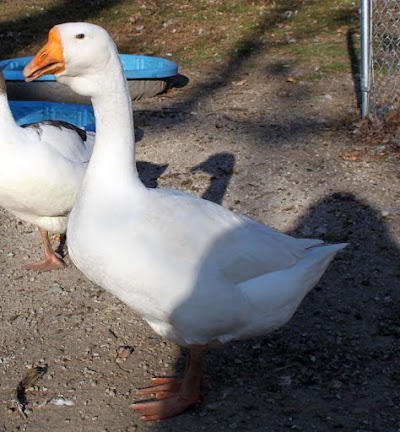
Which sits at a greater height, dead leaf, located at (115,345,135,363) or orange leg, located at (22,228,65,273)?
dead leaf, located at (115,345,135,363)

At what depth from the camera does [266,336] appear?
339 cm

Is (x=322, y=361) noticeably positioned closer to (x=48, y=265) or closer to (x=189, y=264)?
(x=189, y=264)

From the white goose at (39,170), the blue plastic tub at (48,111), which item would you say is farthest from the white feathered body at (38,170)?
the blue plastic tub at (48,111)

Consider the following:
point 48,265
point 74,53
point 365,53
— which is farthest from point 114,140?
point 365,53

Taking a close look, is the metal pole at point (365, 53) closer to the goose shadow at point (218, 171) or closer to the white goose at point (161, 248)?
the goose shadow at point (218, 171)

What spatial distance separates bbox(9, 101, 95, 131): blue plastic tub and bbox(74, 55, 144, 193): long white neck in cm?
333

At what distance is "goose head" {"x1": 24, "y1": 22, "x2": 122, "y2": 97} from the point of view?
8.29ft

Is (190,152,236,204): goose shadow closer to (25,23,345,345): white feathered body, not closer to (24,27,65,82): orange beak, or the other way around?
(25,23,345,345): white feathered body

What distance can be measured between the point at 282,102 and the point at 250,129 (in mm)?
770

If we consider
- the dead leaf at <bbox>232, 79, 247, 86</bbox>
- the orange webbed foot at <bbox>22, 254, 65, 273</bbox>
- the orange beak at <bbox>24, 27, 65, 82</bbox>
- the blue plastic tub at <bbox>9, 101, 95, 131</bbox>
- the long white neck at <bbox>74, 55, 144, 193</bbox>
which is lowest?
the dead leaf at <bbox>232, 79, 247, 86</bbox>

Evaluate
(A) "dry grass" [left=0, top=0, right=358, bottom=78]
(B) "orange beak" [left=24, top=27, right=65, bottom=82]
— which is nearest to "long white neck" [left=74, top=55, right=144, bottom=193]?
(B) "orange beak" [left=24, top=27, right=65, bottom=82]

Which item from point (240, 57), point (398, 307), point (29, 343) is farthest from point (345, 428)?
point (240, 57)

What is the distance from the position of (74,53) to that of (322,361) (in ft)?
5.69

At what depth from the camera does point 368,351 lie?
3.23 m
